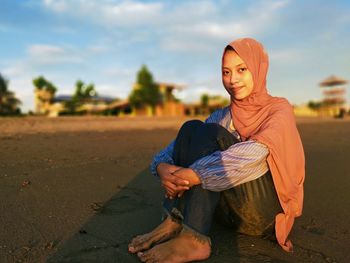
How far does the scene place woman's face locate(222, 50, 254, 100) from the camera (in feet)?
7.80

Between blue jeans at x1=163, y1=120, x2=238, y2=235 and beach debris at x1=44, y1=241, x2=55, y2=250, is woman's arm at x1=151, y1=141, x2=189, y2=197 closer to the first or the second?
blue jeans at x1=163, y1=120, x2=238, y2=235

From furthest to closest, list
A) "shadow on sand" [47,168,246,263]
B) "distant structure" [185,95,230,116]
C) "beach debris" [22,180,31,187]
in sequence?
"distant structure" [185,95,230,116] → "beach debris" [22,180,31,187] → "shadow on sand" [47,168,246,263]

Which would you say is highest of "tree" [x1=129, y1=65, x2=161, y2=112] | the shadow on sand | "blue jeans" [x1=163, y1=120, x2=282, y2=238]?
"tree" [x1=129, y1=65, x2=161, y2=112]

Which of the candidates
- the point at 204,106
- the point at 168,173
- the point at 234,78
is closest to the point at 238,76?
the point at 234,78

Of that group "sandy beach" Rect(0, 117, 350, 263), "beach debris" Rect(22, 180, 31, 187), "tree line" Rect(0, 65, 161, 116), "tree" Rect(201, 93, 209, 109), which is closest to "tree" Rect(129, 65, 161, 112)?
"tree line" Rect(0, 65, 161, 116)

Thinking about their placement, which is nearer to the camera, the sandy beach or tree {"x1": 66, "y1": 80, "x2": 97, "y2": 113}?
the sandy beach

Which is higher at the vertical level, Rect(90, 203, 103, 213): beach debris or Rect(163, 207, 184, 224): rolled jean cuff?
Rect(163, 207, 184, 224): rolled jean cuff

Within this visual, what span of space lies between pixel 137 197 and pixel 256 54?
65.7 inches

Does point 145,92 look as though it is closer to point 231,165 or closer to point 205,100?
point 205,100

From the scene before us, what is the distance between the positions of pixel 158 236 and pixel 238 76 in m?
1.07

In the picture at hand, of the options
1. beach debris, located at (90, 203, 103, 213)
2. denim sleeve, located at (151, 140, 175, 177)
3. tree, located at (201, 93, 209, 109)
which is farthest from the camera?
tree, located at (201, 93, 209, 109)

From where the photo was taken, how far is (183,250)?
2018 millimetres

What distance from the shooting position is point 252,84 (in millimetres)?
2393

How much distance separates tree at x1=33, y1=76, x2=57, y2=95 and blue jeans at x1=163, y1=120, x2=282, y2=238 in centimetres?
4880
